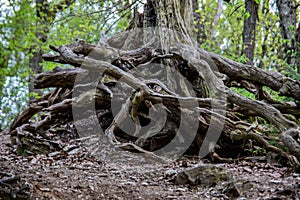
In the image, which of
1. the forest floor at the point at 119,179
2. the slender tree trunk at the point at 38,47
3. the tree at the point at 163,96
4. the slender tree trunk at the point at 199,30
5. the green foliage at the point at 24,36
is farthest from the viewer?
the slender tree trunk at the point at 199,30

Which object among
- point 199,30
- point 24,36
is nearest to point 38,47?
point 24,36

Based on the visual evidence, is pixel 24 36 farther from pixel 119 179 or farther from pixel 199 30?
pixel 119 179

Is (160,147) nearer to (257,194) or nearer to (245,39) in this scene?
(257,194)

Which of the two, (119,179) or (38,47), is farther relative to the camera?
(38,47)

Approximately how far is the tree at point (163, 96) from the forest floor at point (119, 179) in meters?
0.34

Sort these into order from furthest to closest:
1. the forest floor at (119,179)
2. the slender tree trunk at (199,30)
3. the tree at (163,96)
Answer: the slender tree trunk at (199,30), the tree at (163,96), the forest floor at (119,179)

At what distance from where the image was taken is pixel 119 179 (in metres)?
4.02

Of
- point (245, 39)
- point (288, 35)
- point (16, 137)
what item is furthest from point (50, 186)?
point (245, 39)

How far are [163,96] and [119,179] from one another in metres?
1.47

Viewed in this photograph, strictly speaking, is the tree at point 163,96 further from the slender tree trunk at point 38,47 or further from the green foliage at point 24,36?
the slender tree trunk at point 38,47

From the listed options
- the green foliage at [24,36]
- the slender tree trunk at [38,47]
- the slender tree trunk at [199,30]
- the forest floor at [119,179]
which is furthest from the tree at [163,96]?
A: the slender tree trunk at [199,30]

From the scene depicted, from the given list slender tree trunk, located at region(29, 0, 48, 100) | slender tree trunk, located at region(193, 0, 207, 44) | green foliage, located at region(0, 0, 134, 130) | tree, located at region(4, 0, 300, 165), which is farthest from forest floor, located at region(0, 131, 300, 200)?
slender tree trunk, located at region(193, 0, 207, 44)

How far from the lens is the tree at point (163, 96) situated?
16.4ft

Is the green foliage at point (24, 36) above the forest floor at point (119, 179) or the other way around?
above
